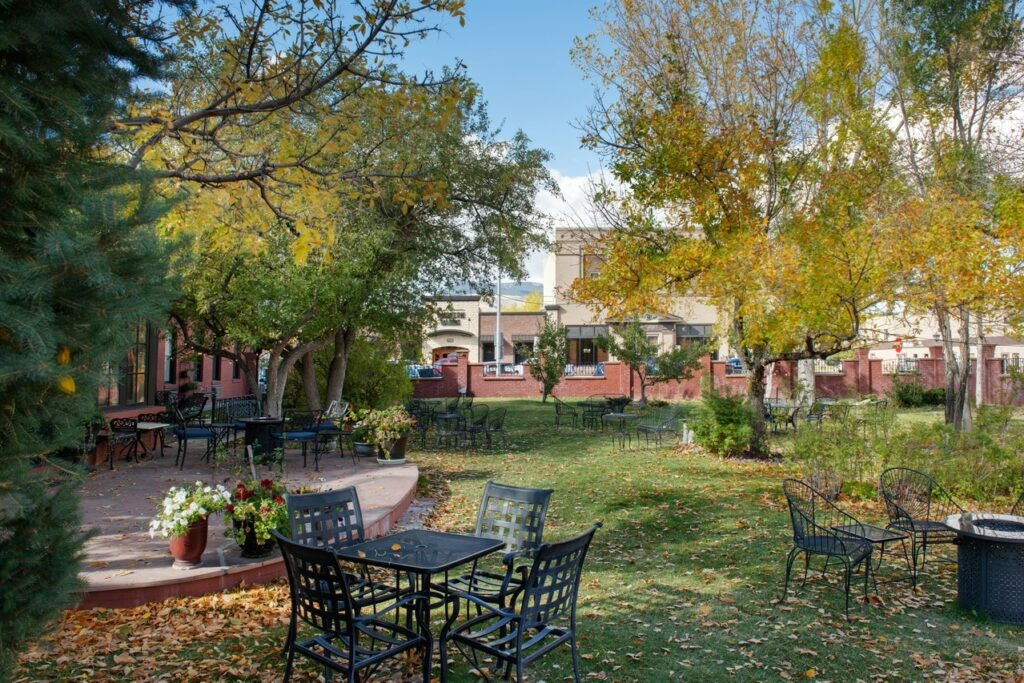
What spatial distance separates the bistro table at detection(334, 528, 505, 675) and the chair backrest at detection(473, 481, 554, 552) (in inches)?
12.6

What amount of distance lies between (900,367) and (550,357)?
16.6m

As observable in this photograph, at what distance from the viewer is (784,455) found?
14.3 meters

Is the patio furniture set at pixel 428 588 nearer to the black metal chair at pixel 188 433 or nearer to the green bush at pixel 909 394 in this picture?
the black metal chair at pixel 188 433

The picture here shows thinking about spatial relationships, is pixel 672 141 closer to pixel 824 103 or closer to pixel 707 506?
pixel 824 103

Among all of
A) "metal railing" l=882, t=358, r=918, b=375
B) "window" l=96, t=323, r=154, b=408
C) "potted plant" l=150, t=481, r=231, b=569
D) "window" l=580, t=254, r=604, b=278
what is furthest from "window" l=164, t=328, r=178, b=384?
"metal railing" l=882, t=358, r=918, b=375

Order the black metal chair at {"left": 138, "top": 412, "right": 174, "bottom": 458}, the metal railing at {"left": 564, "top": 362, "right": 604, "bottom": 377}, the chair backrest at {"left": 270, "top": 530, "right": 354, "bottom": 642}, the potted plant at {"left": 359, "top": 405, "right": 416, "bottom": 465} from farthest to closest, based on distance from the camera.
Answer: the metal railing at {"left": 564, "top": 362, "right": 604, "bottom": 377} → the black metal chair at {"left": 138, "top": 412, "right": 174, "bottom": 458} → the potted plant at {"left": 359, "top": 405, "right": 416, "bottom": 465} → the chair backrest at {"left": 270, "top": 530, "right": 354, "bottom": 642}

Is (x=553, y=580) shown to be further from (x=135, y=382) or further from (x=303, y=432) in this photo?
(x=135, y=382)

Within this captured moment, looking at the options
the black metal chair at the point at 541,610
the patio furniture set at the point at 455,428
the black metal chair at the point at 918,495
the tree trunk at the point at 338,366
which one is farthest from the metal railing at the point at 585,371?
the black metal chair at the point at 541,610

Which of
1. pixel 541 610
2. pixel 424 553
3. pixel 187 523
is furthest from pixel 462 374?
pixel 541 610

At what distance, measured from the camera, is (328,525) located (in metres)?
5.41

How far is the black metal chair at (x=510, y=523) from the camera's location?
17.1 feet

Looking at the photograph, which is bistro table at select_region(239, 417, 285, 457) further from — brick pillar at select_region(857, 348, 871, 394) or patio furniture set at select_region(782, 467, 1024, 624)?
brick pillar at select_region(857, 348, 871, 394)

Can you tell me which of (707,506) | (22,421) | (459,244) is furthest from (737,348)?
(22,421)

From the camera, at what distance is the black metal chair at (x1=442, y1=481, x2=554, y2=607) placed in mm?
5207
